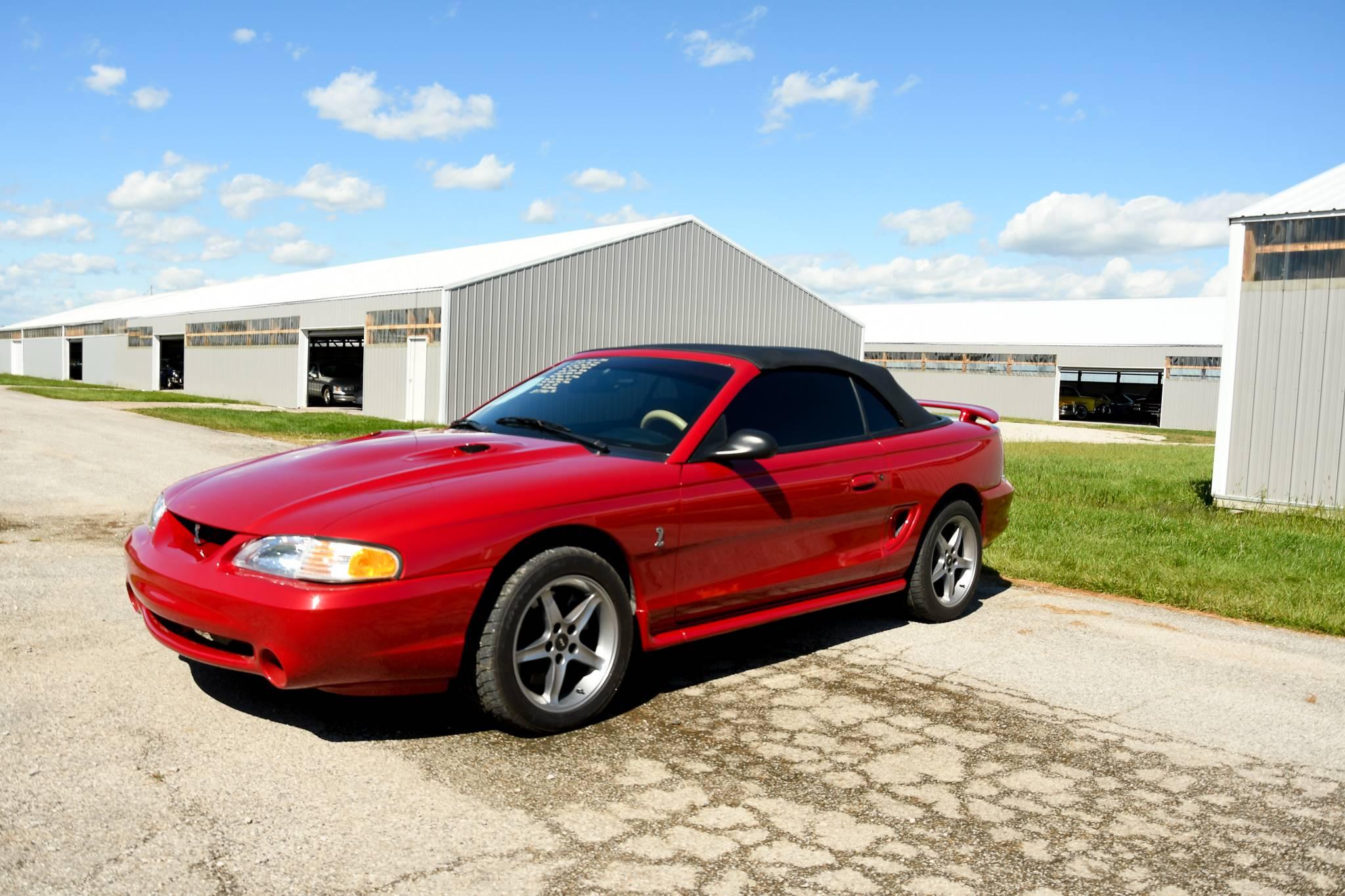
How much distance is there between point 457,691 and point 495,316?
76.0 ft

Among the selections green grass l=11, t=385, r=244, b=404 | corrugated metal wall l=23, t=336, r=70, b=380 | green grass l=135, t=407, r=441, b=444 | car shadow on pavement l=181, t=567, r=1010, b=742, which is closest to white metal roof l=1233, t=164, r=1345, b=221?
car shadow on pavement l=181, t=567, r=1010, b=742

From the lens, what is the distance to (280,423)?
74.1ft

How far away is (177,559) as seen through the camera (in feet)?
13.1

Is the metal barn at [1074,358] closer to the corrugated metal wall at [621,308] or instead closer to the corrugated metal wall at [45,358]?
the corrugated metal wall at [621,308]

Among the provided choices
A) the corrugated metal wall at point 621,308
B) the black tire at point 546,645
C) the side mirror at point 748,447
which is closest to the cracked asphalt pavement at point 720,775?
the black tire at point 546,645

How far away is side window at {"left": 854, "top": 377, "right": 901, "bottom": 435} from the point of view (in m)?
5.82

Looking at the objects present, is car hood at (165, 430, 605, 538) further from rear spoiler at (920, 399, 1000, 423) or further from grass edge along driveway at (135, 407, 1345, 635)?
grass edge along driveway at (135, 407, 1345, 635)

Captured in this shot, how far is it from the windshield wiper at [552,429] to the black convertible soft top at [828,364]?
715mm

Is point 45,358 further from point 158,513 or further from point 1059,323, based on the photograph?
point 158,513

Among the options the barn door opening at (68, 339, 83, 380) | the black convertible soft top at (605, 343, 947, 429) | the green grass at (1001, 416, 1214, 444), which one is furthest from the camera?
the barn door opening at (68, 339, 83, 380)

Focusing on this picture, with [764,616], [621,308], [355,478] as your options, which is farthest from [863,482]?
[621,308]

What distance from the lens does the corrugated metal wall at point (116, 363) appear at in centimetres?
4662

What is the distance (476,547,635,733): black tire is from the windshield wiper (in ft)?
2.15

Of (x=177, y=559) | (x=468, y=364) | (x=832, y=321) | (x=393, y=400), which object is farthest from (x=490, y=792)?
(x=832, y=321)
